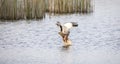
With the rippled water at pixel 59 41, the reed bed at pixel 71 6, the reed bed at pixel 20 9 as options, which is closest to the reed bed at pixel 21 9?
the reed bed at pixel 20 9

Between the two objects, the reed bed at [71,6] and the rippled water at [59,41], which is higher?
the reed bed at [71,6]

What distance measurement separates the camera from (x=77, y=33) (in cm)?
1914

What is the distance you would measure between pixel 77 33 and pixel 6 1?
381 centimetres

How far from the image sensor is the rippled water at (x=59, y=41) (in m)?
14.3

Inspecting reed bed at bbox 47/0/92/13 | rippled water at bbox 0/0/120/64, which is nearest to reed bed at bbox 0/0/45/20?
rippled water at bbox 0/0/120/64

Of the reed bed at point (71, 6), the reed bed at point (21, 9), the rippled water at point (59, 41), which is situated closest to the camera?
the rippled water at point (59, 41)

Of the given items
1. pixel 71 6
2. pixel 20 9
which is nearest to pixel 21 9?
pixel 20 9

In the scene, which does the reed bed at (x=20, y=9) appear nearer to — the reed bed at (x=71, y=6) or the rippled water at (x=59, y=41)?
the rippled water at (x=59, y=41)

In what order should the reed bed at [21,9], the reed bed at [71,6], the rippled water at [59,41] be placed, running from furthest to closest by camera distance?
1. the reed bed at [71,6]
2. the reed bed at [21,9]
3. the rippled water at [59,41]

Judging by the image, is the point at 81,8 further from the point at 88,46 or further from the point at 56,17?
the point at 88,46

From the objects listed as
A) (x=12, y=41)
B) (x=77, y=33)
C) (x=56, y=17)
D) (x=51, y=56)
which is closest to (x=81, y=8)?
(x=56, y=17)

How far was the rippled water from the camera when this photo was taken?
1433cm

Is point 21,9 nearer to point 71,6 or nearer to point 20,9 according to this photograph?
point 20,9

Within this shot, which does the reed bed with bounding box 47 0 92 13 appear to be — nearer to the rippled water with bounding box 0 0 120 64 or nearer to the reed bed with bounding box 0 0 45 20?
the rippled water with bounding box 0 0 120 64
